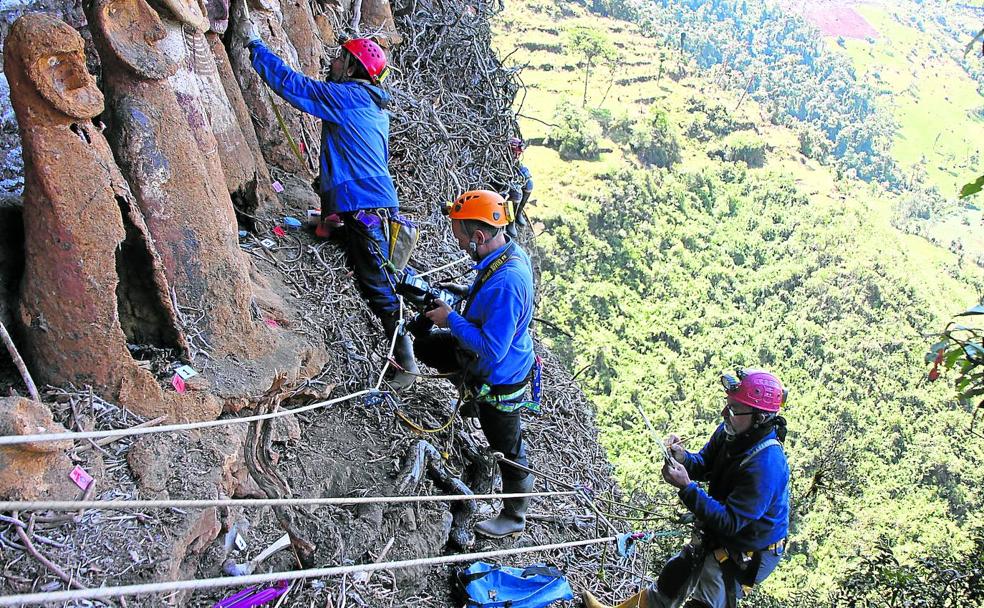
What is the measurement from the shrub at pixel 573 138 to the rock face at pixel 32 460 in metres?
A: 50.2

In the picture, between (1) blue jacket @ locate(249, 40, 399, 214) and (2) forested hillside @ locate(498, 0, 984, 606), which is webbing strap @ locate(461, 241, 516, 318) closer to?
(1) blue jacket @ locate(249, 40, 399, 214)

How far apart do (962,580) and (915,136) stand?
9400cm

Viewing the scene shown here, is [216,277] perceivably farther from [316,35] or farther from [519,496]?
[316,35]

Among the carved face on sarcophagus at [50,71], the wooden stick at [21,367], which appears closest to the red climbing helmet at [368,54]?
the carved face on sarcophagus at [50,71]

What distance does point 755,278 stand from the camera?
158ft

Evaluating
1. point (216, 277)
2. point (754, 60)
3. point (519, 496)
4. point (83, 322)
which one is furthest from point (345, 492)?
point (754, 60)

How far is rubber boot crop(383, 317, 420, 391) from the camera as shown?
4.69m

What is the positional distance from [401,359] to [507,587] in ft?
5.24

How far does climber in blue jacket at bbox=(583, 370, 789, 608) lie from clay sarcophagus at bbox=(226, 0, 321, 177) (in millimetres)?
3388

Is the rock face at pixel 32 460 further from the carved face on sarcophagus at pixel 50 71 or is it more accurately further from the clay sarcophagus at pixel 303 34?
the clay sarcophagus at pixel 303 34

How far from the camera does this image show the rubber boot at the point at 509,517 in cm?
429

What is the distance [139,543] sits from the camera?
2.48m

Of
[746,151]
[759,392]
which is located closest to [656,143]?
[746,151]

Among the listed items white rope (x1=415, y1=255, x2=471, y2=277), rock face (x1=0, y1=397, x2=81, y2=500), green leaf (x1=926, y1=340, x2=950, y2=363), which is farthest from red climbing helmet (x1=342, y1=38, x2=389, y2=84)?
green leaf (x1=926, y1=340, x2=950, y2=363)
